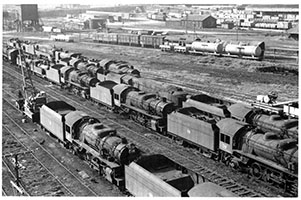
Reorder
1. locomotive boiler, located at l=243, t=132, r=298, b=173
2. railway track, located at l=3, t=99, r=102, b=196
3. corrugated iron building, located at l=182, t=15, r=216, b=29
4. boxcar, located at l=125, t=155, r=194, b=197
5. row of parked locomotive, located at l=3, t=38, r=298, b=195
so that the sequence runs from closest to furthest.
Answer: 1. boxcar, located at l=125, t=155, r=194, b=197
2. locomotive boiler, located at l=243, t=132, r=298, b=173
3. row of parked locomotive, located at l=3, t=38, r=298, b=195
4. railway track, located at l=3, t=99, r=102, b=196
5. corrugated iron building, located at l=182, t=15, r=216, b=29

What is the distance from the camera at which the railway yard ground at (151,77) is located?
23203 millimetres

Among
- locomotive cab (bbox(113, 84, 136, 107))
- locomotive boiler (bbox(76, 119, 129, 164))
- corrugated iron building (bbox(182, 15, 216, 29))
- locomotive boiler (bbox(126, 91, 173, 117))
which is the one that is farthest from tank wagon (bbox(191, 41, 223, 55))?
locomotive boiler (bbox(76, 119, 129, 164))

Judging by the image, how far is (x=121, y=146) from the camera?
21.8m

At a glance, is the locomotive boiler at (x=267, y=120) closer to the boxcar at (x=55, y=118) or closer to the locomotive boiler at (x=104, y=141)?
the locomotive boiler at (x=104, y=141)

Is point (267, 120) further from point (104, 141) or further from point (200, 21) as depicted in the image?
point (200, 21)

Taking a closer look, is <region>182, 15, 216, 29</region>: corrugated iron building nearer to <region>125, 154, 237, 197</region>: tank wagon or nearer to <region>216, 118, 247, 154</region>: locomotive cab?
<region>216, 118, 247, 154</region>: locomotive cab

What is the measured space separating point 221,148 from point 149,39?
65.6 m

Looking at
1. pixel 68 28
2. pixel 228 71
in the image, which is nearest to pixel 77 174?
pixel 228 71

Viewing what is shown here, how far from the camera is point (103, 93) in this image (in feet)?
129

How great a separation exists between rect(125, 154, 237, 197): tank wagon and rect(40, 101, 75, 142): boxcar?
31.6ft

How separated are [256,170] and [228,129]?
9.63 feet

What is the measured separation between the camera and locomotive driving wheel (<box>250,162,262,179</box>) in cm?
2258

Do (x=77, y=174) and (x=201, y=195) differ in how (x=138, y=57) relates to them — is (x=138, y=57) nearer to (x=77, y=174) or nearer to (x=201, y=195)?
(x=77, y=174)

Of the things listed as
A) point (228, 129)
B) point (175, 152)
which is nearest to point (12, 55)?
point (175, 152)
